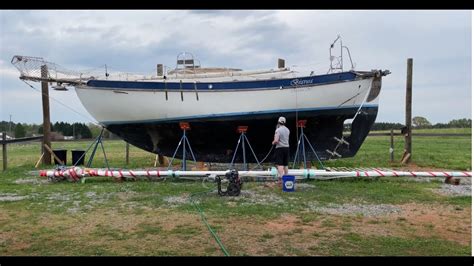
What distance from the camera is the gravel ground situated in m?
7.14

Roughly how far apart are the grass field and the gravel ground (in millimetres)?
15

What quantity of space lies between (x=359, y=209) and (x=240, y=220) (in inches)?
82.9

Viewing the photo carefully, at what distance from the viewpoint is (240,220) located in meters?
6.52

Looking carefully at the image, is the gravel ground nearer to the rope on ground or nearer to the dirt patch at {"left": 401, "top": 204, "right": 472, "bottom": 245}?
the dirt patch at {"left": 401, "top": 204, "right": 472, "bottom": 245}

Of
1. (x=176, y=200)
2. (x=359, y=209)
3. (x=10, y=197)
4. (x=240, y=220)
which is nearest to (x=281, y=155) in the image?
(x=176, y=200)

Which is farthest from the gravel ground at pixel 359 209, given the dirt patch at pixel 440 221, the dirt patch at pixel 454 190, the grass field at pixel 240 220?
the dirt patch at pixel 454 190

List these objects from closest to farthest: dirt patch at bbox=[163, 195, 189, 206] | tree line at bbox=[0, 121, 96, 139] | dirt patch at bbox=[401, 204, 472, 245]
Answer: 1. dirt patch at bbox=[401, 204, 472, 245]
2. dirt patch at bbox=[163, 195, 189, 206]
3. tree line at bbox=[0, 121, 96, 139]

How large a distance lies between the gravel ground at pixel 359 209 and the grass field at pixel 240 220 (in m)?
0.02

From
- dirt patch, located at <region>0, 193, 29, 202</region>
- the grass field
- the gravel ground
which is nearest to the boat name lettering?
the grass field

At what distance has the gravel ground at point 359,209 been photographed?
23.4 feet

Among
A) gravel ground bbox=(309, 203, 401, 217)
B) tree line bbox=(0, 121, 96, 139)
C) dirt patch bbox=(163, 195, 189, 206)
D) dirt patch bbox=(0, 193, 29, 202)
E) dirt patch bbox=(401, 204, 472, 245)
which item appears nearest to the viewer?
dirt patch bbox=(401, 204, 472, 245)

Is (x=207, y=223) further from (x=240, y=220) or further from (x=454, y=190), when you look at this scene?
(x=454, y=190)
